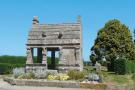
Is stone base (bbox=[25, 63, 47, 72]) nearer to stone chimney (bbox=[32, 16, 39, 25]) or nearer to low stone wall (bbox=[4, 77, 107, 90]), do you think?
stone chimney (bbox=[32, 16, 39, 25])

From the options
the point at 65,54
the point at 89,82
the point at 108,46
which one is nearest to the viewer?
the point at 89,82

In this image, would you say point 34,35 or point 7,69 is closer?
point 34,35

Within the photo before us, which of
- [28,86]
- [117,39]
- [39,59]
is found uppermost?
[117,39]

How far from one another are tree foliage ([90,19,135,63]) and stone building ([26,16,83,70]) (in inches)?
653

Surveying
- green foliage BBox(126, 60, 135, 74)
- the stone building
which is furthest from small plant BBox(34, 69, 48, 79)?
green foliage BBox(126, 60, 135, 74)

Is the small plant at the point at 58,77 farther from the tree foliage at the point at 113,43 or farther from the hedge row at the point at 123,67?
the tree foliage at the point at 113,43

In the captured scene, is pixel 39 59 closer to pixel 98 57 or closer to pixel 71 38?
pixel 71 38

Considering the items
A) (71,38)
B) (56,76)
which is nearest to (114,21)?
(71,38)

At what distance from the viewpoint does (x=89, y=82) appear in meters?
25.9

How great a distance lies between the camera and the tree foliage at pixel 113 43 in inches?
2087

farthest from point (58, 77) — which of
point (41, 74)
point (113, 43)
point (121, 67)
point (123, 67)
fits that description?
point (113, 43)

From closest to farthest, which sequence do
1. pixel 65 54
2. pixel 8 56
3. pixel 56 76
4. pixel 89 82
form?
pixel 89 82, pixel 56 76, pixel 65 54, pixel 8 56

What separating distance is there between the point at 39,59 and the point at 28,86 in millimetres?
14283

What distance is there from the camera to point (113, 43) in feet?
176
